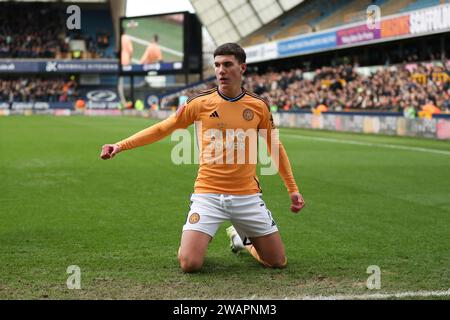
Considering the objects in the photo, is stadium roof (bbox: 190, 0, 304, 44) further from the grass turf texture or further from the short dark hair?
the short dark hair

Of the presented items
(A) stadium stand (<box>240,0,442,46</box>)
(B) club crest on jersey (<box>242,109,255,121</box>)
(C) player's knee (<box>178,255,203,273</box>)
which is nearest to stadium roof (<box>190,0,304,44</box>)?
(A) stadium stand (<box>240,0,442,46</box>)

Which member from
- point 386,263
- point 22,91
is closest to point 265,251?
point 386,263

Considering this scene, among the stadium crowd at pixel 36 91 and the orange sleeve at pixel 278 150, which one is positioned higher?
the stadium crowd at pixel 36 91

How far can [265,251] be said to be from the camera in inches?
263

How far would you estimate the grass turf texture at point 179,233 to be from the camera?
6.01 m

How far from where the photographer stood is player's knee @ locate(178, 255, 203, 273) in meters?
6.34

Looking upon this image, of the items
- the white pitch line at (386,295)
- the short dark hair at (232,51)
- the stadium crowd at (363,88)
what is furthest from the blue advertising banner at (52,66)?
the white pitch line at (386,295)

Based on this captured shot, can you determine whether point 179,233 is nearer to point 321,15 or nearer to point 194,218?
point 194,218

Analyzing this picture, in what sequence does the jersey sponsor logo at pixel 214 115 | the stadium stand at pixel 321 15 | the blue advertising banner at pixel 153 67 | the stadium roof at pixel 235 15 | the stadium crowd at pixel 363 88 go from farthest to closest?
the blue advertising banner at pixel 153 67, the stadium roof at pixel 235 15, the stadium stand at pixel 321 15, the stadium crowd at pixel 363 88, the jersey sponsor logo at pixel 214 115

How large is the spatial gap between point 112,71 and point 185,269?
7124cm

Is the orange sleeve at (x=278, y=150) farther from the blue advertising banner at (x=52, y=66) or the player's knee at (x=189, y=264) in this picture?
the blue advertising banner at (x=52, y=66)

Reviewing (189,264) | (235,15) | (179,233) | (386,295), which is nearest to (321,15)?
(235,15)

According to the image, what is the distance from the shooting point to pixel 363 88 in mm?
38531

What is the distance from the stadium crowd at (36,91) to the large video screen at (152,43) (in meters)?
11.2
